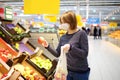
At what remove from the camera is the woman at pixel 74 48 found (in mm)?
3295

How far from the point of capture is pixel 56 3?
594 cm

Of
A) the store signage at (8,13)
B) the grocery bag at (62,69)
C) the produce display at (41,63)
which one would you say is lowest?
the produce display at (41,63)

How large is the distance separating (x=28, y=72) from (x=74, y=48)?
4.85 ft

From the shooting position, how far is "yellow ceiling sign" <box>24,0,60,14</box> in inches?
230

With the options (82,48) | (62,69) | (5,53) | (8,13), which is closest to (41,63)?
(5,53)

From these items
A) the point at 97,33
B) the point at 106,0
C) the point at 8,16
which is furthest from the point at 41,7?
Result: the point at 97,33

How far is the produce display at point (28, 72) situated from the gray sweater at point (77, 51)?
1.09 m

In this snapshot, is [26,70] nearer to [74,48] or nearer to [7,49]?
[7,49]

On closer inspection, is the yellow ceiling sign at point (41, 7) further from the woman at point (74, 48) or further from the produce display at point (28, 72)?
the woman at point (74, 48)

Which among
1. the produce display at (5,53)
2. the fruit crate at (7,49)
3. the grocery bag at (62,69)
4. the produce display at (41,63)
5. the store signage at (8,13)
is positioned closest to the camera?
the grocery bag at (62,69)

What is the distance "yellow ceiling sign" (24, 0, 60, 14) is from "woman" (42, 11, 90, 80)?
240 centimetres

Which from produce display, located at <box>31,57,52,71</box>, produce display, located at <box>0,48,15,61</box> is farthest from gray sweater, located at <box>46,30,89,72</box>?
produce display, located at <box>31,57,52,71</box>

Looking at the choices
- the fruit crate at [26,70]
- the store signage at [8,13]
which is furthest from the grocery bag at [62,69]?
the store signage at [8,13]

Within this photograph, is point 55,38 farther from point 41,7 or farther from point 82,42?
point 82,42
